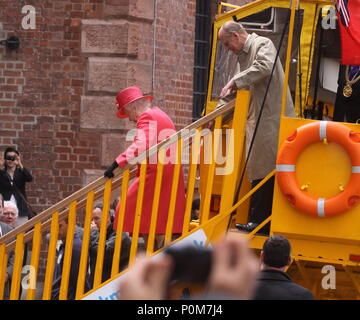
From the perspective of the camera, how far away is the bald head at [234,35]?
26.9ft

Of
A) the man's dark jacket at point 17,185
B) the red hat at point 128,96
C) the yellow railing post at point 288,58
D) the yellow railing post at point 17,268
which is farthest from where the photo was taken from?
the man's dark jacket at point 17,185

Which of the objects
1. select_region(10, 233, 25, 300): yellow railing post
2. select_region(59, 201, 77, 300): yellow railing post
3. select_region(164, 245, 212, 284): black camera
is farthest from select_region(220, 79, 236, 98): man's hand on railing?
select_region(164, 245, 212, 284): black camera

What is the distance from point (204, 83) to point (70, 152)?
10.5 ft

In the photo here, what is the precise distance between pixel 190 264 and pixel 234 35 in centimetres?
544

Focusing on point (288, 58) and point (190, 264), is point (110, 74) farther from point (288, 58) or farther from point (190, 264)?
point (190, 264)

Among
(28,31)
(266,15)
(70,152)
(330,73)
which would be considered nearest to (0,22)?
(28,31)

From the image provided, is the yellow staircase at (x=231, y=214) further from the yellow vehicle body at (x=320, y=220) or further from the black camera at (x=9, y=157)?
the black camera at (x=9, y=157)

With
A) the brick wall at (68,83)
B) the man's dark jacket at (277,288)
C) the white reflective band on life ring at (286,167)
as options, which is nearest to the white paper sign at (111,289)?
the white reflective band on life ring at (286,167)

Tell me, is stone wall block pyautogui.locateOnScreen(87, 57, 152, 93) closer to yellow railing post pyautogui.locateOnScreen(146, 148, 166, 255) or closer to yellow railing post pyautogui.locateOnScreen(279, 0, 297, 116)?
yellow railing post pyautogui.locateOnScreen(146, 148, 166, 255)

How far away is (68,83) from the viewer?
43.0ft

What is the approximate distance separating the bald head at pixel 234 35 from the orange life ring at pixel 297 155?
1135 millimetres

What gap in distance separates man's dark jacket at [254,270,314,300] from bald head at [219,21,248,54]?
10.6ft
